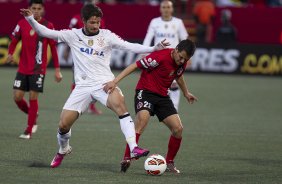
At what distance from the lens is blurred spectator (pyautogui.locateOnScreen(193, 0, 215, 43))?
28156 millimetres

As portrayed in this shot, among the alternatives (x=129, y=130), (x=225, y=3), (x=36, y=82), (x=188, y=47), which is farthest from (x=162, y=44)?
(x=225, y=3)

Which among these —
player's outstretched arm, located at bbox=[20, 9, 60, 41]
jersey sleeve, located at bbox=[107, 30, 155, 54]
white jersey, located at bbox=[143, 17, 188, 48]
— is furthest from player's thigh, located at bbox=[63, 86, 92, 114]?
white jersey, located at bbox=[143, 17, 188, 48]

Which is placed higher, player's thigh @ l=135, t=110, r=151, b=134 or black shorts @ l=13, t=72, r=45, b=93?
player's thigh @ l=135, t=110, r=151, b=134

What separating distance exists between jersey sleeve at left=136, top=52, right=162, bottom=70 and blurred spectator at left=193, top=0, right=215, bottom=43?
706 inches

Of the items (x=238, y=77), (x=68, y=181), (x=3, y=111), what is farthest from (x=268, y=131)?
(x=238, y=77)

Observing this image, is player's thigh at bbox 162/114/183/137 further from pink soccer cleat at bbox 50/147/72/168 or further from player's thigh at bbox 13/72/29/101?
player's thigh at bbox 13/72/29/101

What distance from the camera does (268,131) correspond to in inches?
589

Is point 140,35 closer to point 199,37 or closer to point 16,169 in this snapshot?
point 199,37

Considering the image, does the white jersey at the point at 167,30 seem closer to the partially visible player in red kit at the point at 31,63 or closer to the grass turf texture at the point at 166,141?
the grass turf texture at the point at 166,141

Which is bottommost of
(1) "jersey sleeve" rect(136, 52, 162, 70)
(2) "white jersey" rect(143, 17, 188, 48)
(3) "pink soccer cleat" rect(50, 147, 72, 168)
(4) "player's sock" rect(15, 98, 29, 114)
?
(4) "player's sock" rect(15, 98, 29, 114)

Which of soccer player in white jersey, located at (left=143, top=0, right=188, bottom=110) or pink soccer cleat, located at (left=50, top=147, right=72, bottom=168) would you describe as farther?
A: soccer player in white jersey, located at (left=143, top=0, right=188, bottom=110)

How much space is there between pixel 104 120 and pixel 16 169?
20.5 ft

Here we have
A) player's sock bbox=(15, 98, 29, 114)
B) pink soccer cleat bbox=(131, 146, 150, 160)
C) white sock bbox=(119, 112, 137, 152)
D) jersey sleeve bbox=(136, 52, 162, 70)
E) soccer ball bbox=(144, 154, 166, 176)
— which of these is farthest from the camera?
player's sock bbox=(15, 98, 29, 114)

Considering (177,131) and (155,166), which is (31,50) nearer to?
(177,131)
